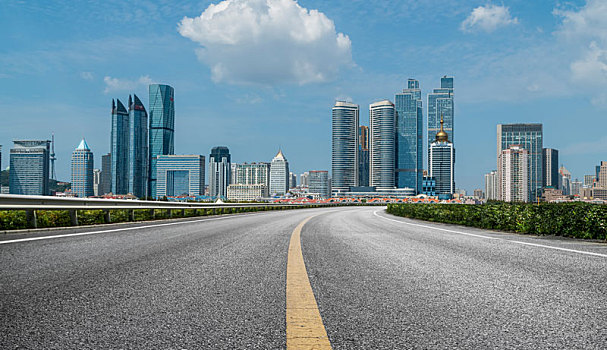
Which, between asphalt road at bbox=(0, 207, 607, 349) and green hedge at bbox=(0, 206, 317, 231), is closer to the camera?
asphalt road at bbox=(0, 207, 607, 349)

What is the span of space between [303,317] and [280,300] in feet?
1.80

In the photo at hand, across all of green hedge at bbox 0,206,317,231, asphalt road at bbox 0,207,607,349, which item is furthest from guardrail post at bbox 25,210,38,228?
asphalt road at bbox 0,207,607,349

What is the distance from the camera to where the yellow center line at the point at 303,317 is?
8.04ft

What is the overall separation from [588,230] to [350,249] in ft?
23.0

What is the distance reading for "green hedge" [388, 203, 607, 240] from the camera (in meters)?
10.5

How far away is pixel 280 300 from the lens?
3.48 m

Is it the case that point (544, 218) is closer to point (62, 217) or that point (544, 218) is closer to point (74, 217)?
point (74, 217)

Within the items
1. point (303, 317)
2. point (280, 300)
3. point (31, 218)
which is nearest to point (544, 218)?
point (280, 300)

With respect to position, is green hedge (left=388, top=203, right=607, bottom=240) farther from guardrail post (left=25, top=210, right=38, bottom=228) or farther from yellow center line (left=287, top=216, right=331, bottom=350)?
guardrail post (left=25, top=210, right=38, bottom=228)

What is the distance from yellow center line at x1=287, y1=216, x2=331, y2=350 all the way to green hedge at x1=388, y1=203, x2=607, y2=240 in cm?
915

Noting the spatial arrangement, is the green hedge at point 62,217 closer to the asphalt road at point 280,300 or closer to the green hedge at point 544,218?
the asphalt road at point 280,300

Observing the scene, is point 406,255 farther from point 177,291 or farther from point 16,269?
point 16,269

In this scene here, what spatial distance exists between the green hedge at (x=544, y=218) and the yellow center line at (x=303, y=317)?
9151 mm

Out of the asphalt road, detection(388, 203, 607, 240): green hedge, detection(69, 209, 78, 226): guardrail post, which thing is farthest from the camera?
detection(69, 209, 78, 226): guardrail post
